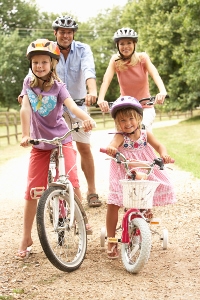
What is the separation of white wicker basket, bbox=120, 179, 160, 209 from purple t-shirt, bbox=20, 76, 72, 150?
0.90 metres

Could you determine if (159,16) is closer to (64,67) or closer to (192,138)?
(192,138)

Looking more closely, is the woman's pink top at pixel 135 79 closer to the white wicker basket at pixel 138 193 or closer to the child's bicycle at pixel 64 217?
the child's bicycle at pixel 64 217

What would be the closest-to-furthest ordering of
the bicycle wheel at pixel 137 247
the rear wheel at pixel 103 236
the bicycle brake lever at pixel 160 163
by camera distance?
the bicycle wheel at pixel 137 247 → the bicycle brake lever at pixel 160 163 → the rear wheel at pixel 103 236

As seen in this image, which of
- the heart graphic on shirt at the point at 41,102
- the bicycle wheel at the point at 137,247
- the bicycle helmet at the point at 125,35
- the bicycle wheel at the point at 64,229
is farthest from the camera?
the bicycle helmet at the point at 125,35

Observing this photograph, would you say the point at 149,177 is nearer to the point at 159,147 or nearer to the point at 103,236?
the point at 159,147

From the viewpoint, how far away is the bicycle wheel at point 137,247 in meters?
4.20

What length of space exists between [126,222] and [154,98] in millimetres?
1516

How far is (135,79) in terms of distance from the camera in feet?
19.8

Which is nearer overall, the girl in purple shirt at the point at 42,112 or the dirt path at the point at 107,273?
the dirt path at the point at 107,273

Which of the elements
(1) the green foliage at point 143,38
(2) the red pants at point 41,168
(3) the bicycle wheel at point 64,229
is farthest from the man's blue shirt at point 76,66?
(1) the green foliage at point 143,38

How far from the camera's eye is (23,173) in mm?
11867

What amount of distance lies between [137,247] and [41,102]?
4.70ft

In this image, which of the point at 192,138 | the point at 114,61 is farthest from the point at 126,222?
the point at 192,138

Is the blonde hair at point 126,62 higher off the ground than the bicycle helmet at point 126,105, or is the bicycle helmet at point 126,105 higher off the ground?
the blonde hair at point 126,62
